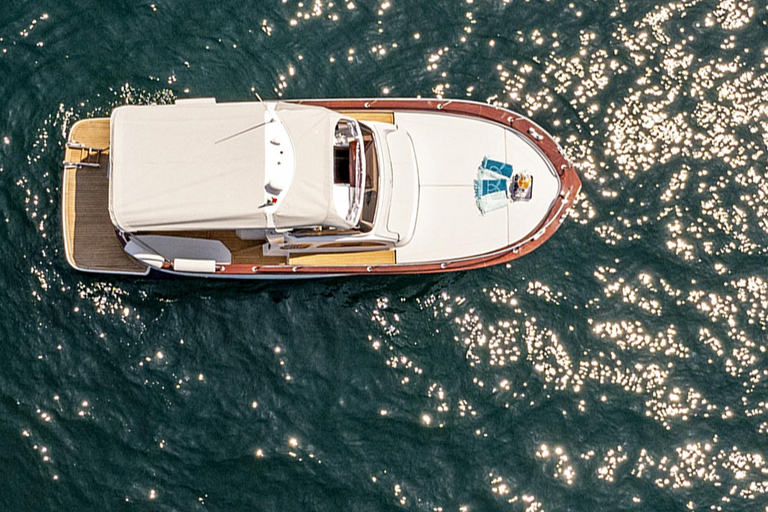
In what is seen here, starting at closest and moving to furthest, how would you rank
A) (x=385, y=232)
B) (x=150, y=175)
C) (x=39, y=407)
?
1. (x=150, y=175)
2. (x=385, y=232)
3. (x=39, y=407)

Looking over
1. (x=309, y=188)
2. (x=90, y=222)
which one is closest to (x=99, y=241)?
(x=90, y=222)

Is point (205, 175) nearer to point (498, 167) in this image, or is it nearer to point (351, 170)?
point (351, 170)

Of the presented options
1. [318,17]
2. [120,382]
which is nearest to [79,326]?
[120,382]

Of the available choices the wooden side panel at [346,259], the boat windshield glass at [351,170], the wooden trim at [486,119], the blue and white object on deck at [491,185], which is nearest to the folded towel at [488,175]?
the blue and white object on deck at [491,185]

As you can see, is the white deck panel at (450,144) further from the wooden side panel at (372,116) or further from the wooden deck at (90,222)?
the wooden deck at (90,222)

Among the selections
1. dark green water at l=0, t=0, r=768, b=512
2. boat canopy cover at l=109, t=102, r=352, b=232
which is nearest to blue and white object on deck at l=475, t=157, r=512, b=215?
Result: dark green water at l=0, t=0, r=768, b=512

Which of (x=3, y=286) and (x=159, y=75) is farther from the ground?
(x=159, y=75)

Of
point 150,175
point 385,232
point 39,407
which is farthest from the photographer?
point 39,407

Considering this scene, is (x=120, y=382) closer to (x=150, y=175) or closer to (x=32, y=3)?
(x=150, y=175)
